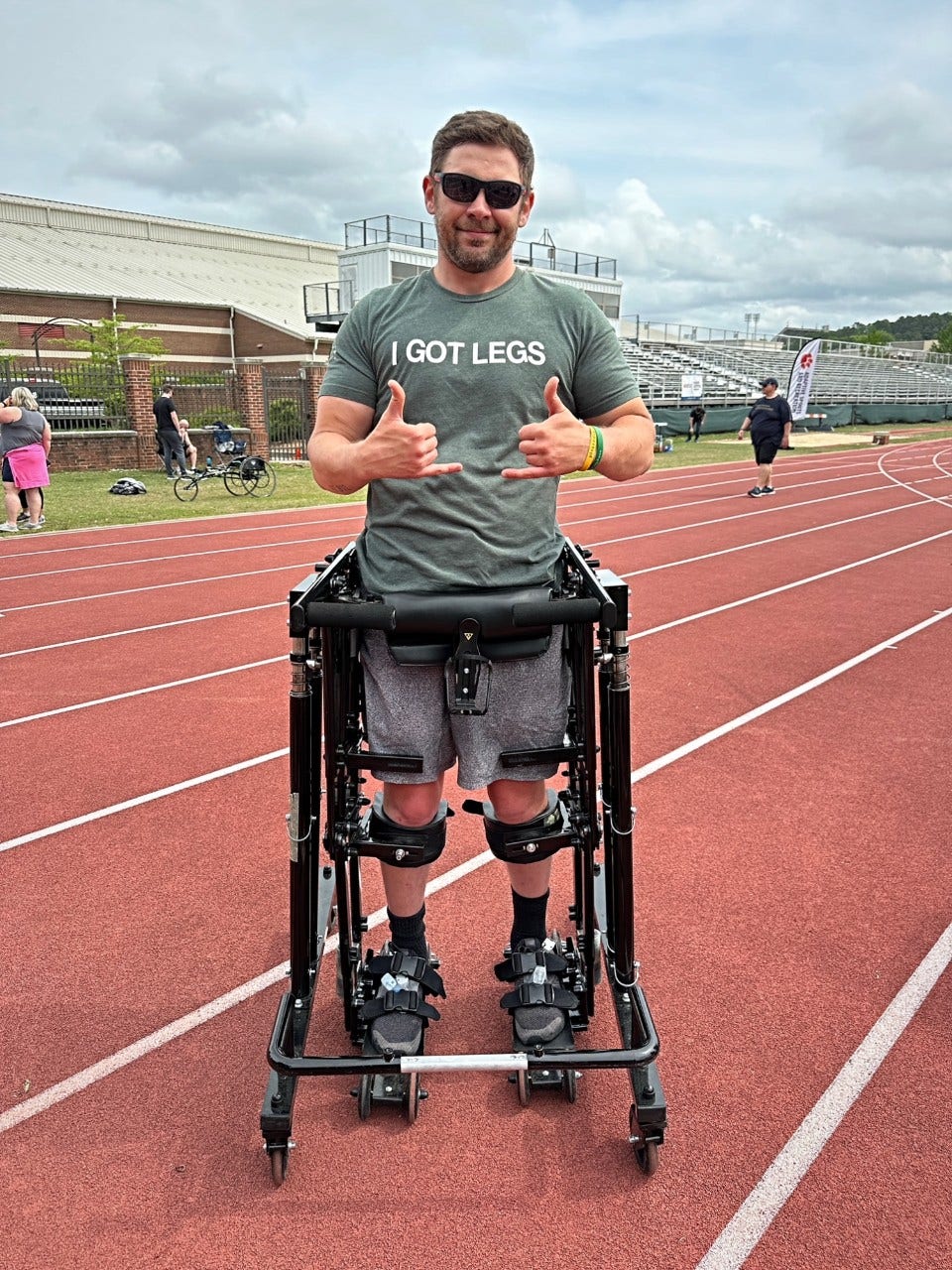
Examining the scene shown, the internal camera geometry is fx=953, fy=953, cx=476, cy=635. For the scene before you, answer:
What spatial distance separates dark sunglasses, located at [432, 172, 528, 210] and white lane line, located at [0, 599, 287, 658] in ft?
19.0

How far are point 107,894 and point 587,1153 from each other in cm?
204

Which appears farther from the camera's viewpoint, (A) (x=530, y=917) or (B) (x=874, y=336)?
(B) (x=874, y=336)

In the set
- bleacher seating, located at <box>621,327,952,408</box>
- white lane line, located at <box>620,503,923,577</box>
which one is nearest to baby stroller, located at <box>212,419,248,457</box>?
white lane line, located at <box>620,503,923,577</box>

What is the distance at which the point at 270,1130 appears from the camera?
218cm

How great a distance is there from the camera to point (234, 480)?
18.2 metres

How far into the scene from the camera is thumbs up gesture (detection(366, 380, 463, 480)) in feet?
6.49

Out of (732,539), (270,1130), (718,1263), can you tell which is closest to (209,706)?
(270,1130)

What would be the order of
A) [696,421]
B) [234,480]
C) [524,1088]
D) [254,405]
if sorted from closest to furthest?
[524,1088]
[234,480]
[254,405]
[696,421]

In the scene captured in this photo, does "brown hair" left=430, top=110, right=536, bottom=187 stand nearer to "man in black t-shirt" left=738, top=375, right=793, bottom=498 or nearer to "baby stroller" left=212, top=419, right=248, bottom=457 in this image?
"man in black t-shirt" left=738, top=375, right=793, bottom=498

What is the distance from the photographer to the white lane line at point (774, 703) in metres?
4.78

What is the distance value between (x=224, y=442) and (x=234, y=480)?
362 centimetres

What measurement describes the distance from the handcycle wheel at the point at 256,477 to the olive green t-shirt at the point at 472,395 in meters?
15.5

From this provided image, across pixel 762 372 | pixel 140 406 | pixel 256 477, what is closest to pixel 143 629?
pixel 256 477

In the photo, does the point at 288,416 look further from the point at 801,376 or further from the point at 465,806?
the point at 465,806
